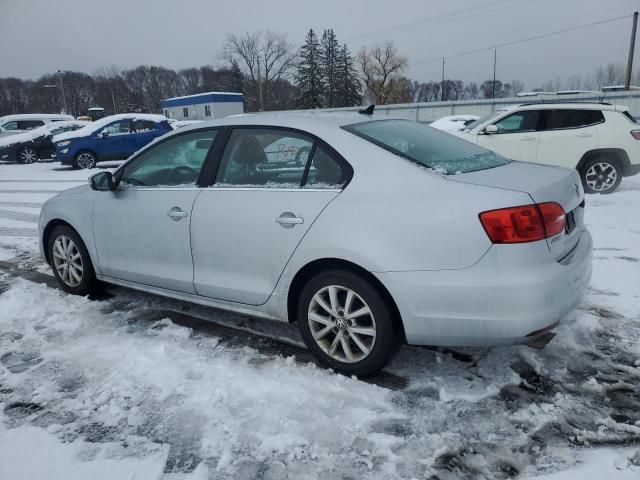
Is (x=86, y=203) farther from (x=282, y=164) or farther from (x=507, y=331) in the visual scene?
(x=507, y=331)

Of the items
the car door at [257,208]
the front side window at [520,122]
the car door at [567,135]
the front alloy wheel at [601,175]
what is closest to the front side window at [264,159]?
the car door at [257,208]

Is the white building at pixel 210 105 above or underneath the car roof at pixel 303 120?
above

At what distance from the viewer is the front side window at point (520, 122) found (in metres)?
8.89

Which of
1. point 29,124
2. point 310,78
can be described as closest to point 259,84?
point 310,78

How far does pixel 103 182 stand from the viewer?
4031 millimetres

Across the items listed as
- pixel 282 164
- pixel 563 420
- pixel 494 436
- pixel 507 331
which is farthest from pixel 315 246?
pixel 563 420

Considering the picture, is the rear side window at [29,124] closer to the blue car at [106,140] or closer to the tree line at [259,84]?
the blue car at [106,140]

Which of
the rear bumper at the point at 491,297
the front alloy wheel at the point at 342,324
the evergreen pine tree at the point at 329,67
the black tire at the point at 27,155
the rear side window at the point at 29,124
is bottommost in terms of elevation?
the front alloy wheel at the point at 342,324

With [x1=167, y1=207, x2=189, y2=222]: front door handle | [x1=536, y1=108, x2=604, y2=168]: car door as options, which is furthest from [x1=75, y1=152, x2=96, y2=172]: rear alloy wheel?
[x1=167, y1=207, x2=189, y2=222]: front door handle

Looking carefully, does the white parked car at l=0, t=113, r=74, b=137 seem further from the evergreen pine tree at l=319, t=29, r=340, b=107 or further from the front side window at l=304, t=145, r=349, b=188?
the evergreen pine tree at l=319, t=29, r=340, b=107

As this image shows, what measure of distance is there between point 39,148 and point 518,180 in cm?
2077

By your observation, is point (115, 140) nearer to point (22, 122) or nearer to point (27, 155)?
point (27, 155)

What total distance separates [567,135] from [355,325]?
24.5 ft

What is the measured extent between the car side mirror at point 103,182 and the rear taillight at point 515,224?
301cm
